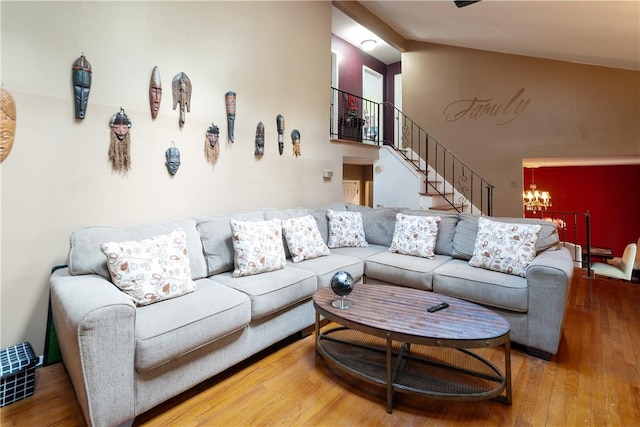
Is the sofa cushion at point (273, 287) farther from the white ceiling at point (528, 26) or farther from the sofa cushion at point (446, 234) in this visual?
the white ceiling at point (528, 26)

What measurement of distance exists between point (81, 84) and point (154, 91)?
1.63ft

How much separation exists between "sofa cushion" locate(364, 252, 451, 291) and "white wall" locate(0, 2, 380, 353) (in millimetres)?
1396

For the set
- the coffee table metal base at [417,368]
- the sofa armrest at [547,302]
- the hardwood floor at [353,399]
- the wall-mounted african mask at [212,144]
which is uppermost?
the wall-mounted african mask at [212,144]

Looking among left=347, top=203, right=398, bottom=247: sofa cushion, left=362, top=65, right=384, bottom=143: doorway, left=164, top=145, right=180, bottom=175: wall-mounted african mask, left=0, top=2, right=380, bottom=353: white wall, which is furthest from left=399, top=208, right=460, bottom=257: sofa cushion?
left=362, top=65, right=384, bottom=143: doorway

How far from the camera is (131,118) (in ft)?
8.18

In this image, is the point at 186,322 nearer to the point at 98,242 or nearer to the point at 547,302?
the point at 98,242

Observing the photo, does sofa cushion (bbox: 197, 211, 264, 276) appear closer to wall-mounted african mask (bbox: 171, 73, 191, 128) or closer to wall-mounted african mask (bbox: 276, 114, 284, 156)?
wall-mounted african mask (bbox: 171, 73, 191, 128)

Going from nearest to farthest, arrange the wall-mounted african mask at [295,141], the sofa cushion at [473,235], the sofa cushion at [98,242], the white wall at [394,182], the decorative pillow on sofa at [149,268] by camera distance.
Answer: the decorative pillow on sofa at [149,268] → the sofa cushion at [98,242] → the sofa cushion at [473,235] → the wall-mounted african mask at [295,141] → the white wall at [394,182]

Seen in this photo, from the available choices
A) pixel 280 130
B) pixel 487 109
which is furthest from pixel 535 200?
pixel 280 130

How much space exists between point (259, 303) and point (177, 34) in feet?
7.92

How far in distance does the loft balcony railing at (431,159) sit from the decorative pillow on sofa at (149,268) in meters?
3.87

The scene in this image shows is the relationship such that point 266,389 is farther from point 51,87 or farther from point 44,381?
point 51,87

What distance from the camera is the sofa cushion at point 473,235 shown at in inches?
109

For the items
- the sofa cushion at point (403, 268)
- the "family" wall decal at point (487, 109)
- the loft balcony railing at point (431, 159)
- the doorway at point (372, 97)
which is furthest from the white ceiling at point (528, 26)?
the sofa cushion at point (403, 268)
